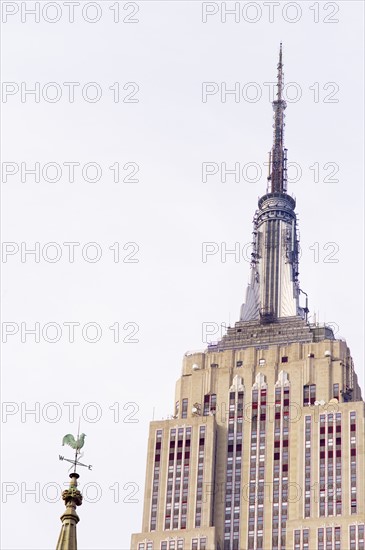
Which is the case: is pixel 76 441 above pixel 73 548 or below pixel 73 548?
above

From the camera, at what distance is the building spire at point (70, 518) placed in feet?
253

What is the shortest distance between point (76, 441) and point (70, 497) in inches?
170

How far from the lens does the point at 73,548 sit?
7725cm

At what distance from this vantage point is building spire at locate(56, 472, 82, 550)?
77.2 m

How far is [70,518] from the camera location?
3081 inches

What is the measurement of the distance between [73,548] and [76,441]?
292 inches

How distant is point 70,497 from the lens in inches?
3127

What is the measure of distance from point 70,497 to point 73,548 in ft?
10.3

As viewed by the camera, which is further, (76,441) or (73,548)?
(76,441)
